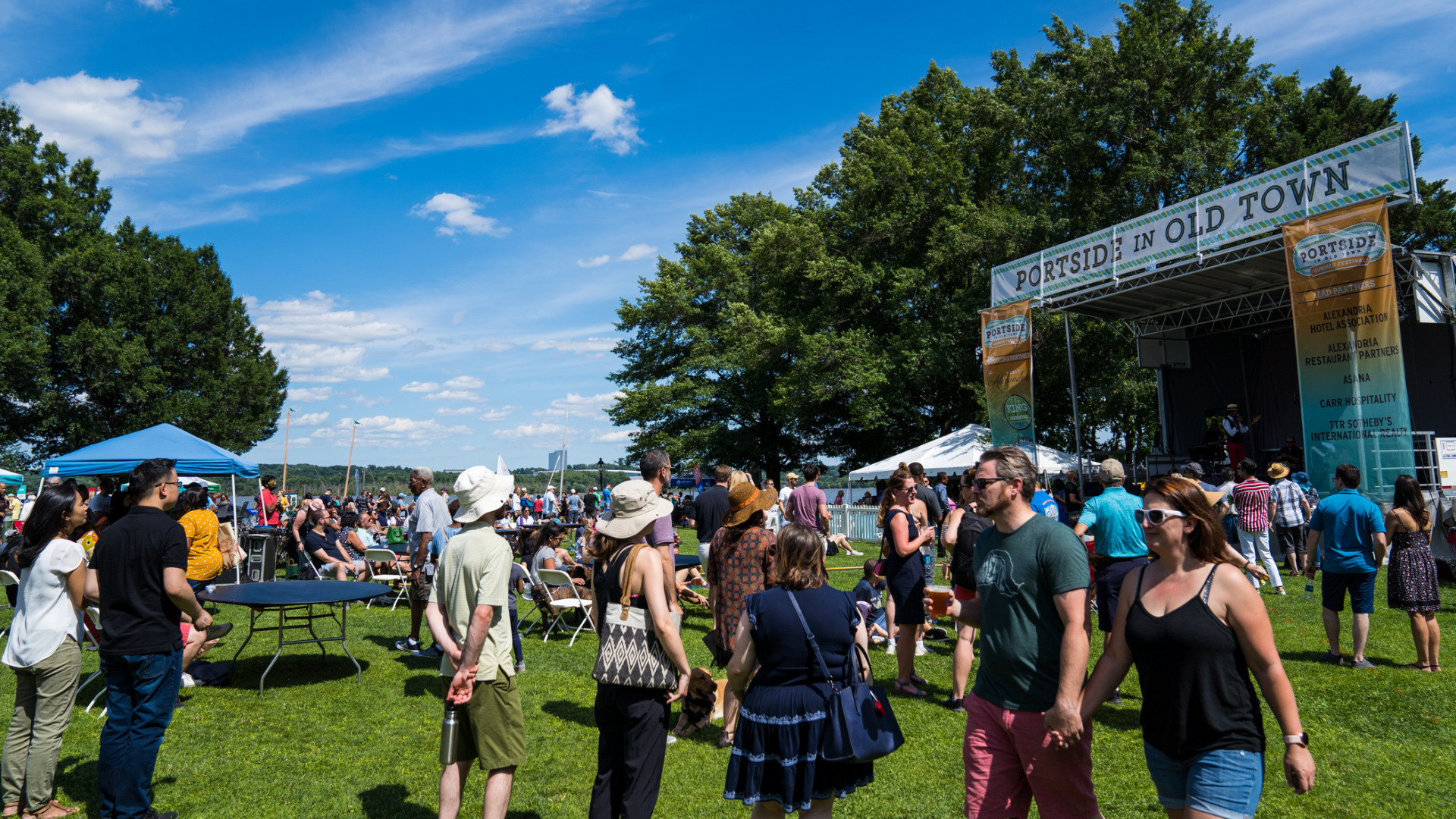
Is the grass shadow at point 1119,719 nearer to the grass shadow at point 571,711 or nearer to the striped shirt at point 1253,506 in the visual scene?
the grass shadow at point 571,711

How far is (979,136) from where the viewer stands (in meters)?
24.6

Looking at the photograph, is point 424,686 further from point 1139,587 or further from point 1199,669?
point 1199,669

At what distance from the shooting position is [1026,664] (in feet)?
8.52

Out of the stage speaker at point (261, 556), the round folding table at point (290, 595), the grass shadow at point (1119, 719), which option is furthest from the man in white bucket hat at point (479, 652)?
the stage speaker at point (261, 556)

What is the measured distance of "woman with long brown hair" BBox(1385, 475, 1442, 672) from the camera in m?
5.95

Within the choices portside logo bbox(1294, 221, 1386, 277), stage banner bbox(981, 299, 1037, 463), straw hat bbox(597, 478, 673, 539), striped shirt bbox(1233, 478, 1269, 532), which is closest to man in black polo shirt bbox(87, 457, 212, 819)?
straw hat bbox(597, 478, 673, 539)

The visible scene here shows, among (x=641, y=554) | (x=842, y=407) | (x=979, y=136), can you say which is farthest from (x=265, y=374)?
(x=641, y=554)

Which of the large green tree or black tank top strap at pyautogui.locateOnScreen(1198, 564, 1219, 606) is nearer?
black tank top strap at pyautogui.locateOnScreen(1198, 564, 1219, 606)

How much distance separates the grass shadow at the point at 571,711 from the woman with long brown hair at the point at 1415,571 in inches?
240

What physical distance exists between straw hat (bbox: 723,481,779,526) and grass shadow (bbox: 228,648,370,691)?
3.87m

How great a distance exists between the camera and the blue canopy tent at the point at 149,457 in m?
12.3

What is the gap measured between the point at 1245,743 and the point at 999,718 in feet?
2.31

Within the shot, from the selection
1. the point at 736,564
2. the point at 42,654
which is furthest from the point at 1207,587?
the point at 42,654

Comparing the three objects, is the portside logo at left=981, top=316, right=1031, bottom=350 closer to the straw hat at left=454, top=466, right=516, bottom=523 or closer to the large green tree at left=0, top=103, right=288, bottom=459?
the straw hat at left=454, top=466, right=516, bottom=523
